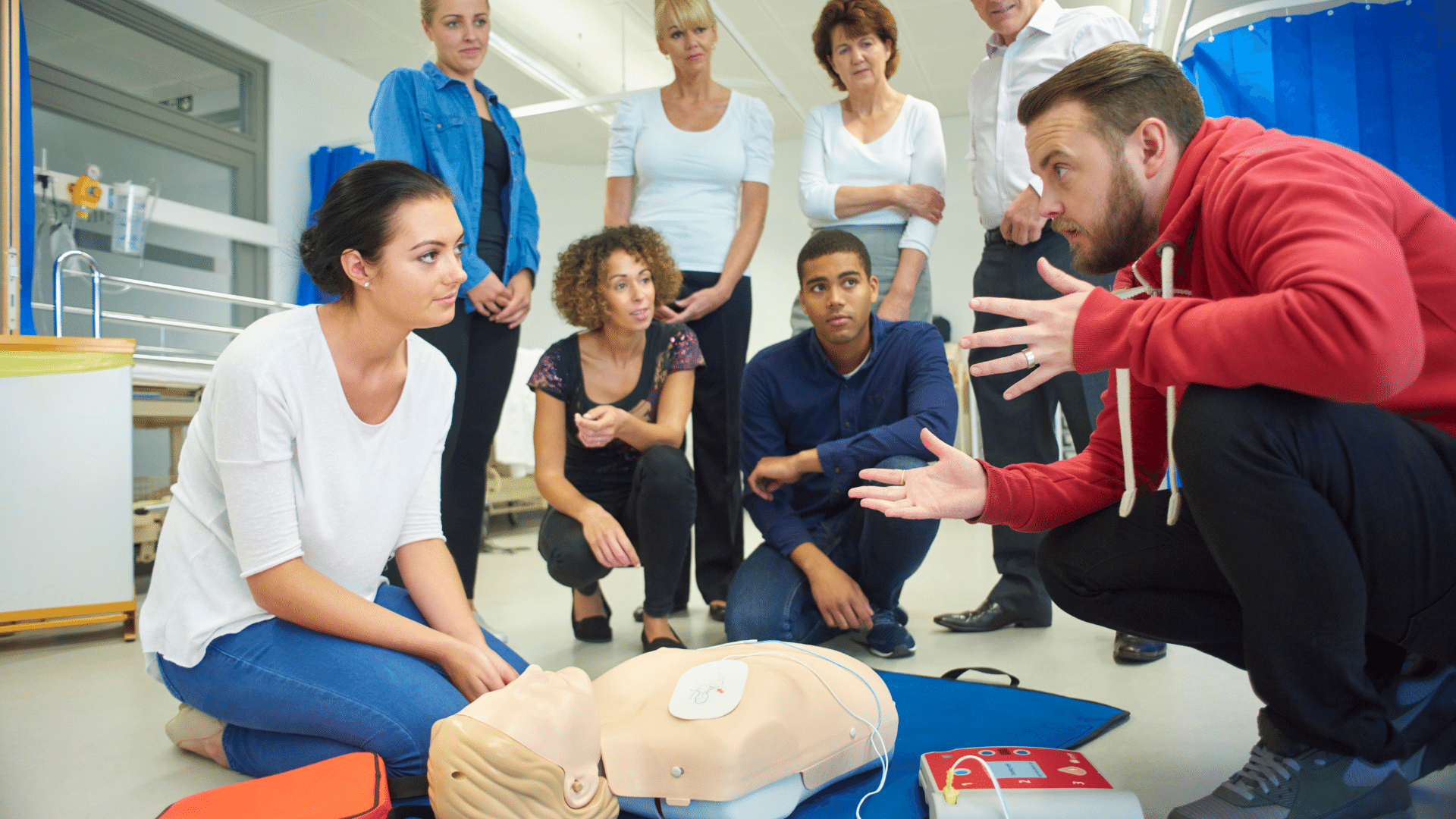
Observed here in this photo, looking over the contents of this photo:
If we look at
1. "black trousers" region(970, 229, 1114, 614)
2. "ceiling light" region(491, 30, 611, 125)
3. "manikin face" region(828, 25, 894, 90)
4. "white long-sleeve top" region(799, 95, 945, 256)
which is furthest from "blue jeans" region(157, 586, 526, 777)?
"ceiling light" region(491, 30, 611, 125)

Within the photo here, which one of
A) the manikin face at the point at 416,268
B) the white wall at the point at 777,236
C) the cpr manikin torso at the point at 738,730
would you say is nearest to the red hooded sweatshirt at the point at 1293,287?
the cpr manikin torso at the point at 738,730

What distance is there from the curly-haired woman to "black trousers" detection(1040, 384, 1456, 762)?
1170 millimetres

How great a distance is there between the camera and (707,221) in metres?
2.29

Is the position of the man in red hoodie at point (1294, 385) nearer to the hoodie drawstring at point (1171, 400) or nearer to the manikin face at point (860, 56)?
the hoodie drawstring at point (1171, 400)

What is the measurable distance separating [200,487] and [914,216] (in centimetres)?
172

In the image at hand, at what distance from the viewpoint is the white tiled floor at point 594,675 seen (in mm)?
1220

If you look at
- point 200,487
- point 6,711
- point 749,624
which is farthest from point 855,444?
point 6,711

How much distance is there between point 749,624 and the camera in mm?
1772

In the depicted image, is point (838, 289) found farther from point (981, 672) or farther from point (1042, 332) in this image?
point (1042, 332)

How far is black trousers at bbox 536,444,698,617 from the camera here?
6.25ft

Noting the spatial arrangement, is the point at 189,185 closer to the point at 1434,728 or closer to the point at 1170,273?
the point at 1170,273

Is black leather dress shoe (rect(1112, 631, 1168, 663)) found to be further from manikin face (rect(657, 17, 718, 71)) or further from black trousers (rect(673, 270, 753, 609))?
manikin face (rect(657, 17, 718, 71))

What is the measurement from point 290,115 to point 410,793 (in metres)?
5.38

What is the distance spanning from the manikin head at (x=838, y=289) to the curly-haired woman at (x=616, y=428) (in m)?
0.34
